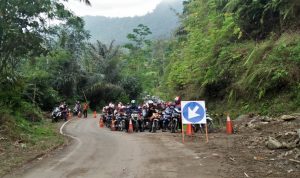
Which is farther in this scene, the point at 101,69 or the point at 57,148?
the point at 101,69

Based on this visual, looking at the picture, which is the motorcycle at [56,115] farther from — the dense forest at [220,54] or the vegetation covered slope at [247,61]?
the vegetation covered slope at [247,61]

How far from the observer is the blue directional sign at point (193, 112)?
16312 mm

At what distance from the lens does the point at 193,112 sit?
1642 centimetres

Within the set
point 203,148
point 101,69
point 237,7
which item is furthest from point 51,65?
point 203,148

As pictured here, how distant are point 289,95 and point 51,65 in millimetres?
41221

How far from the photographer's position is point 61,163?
470 inches

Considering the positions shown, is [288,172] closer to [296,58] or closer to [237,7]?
[296,58]

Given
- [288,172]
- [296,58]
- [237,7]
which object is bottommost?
[288,172]

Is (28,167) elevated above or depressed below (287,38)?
below

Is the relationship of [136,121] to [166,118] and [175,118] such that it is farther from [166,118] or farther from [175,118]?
[175,118]

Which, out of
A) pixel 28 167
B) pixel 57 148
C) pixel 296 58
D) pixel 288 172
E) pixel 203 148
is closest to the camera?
pixel 288 172

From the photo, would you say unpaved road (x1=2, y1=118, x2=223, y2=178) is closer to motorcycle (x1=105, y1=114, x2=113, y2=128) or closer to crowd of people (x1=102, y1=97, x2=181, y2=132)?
crowd of people (x1=102, y1=97, x2=181, y2=132)

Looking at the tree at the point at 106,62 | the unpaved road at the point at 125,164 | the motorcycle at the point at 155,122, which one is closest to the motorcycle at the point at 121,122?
the motorcycle at the point at 155,122

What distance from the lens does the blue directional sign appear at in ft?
53.5
